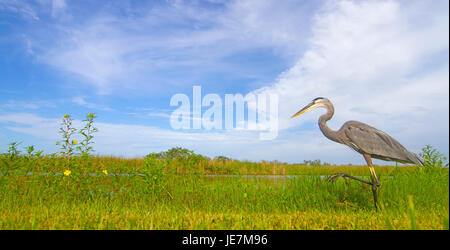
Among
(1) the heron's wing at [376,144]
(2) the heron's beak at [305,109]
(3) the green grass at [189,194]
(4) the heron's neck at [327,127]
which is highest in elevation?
(2) the heron's beak at [305,109]

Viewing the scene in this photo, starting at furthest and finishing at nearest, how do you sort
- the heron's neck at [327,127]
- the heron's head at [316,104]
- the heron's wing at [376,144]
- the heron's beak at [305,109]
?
the heron's beak at [305,109], the heron's head at [316,104], the heron's neck at [327,127], the heron's wing at [376,144]

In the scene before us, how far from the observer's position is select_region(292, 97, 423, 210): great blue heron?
543cm

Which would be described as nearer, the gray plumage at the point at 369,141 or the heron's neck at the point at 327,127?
the gray plumage at the point at 369,141

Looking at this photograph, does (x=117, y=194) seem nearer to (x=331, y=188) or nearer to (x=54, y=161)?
(x=54, y=161)

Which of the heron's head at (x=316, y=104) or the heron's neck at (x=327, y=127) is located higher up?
the heron's head at (x=316, y=104)

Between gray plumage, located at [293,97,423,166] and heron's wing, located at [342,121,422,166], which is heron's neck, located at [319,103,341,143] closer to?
gray plumage, located at [293,97,423,166]

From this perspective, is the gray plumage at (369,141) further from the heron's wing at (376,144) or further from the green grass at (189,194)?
the green grass at (189,194)

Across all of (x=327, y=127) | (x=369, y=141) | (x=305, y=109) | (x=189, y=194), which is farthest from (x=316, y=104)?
(x=189, y=194)

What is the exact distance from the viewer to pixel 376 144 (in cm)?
550

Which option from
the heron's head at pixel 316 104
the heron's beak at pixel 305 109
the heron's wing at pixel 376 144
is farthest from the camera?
the heron's beak at pixel 305 109

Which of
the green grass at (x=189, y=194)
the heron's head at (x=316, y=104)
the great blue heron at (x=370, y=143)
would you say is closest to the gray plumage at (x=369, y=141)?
the great blue heron at (x=370, y=143)

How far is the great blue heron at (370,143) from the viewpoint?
5431 mm
